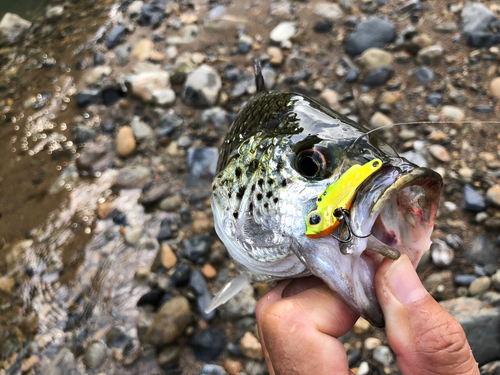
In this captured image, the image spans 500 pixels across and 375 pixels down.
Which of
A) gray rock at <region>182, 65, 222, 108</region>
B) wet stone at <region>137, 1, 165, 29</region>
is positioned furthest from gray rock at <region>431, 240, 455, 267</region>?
wet stone at <region>137, 1, 165, 29</region>

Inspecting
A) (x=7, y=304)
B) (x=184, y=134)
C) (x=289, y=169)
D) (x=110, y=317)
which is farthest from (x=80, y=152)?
(x=289, y=169)

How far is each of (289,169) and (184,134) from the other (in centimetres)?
310

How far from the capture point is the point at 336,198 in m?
1.56

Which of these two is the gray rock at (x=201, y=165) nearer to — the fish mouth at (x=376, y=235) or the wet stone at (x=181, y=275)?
the wet stone at (x=181, y=275)

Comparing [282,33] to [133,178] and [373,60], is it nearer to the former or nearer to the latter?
[373,60]

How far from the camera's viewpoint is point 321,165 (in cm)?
171

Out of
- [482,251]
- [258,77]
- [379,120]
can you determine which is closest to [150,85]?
[258,77]

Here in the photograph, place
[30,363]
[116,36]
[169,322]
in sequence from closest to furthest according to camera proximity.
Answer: [169,322]
[30,363]
[116,36]

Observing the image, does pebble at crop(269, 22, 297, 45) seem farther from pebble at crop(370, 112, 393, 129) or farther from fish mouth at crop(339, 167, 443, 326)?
fish mouth at crop(339, 167, 443, 326)

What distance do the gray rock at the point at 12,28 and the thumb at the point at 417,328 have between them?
8891 millimetres

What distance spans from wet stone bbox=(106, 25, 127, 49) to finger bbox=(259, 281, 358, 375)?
615cm

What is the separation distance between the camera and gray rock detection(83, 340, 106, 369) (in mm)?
3104

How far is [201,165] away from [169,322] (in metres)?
1.92

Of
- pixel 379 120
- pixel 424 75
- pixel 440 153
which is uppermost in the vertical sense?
pixel 424 75
